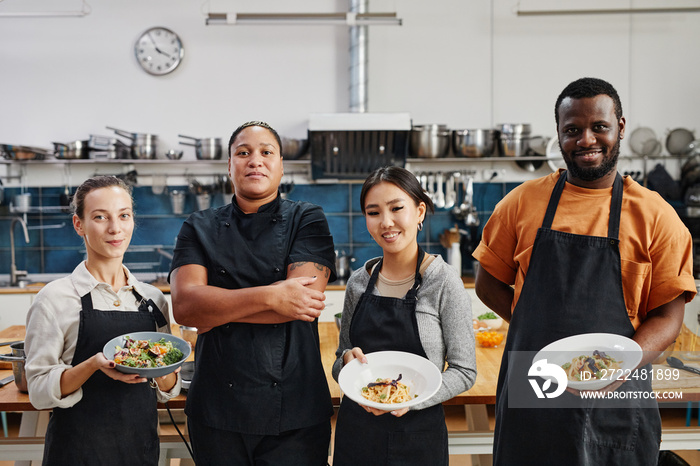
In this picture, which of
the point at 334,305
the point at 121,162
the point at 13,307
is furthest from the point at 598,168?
the point at 13,307

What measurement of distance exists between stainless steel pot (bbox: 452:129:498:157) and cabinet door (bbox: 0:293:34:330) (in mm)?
3820

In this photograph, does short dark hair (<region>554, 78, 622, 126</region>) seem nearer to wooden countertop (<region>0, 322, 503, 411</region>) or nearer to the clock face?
wooden countertop (<region>0, 322, 503, 411</region>)

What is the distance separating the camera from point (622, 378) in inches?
58.6

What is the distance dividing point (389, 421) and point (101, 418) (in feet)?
2.93

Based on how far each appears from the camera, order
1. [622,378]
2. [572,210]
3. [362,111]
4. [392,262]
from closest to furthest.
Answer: [622,378] → [572,210] → [392,262] → [362,111]

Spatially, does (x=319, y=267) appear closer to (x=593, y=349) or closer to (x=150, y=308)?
(x=150, y=308)

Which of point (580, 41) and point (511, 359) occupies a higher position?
point (580, 41)

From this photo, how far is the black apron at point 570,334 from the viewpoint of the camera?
5.20 feet

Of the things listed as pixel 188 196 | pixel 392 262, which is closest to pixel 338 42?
pixel 188 196

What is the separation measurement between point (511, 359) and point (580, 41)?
4616 mm

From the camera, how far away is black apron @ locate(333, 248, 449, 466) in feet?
5.55

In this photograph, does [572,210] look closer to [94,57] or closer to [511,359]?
[511,359]

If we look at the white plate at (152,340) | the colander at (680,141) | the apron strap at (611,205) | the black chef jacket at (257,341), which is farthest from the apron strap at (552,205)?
the colander at (680,141)

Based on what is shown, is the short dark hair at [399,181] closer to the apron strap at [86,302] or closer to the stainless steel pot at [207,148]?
the apron strap at [86,302]
